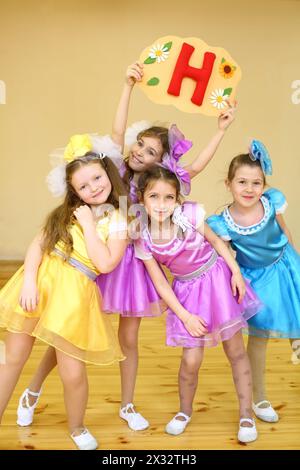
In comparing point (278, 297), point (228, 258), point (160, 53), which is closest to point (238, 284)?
point (228, 258)

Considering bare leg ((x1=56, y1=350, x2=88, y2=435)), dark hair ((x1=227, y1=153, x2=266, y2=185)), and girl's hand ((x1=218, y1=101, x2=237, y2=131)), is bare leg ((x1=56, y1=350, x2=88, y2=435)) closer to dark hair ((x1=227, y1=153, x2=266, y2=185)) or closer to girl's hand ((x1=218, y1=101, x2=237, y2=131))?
dark hair ((x1=227, y1=153, x2=266, y2=185))

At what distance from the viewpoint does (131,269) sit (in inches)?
74.2

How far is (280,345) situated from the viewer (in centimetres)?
271

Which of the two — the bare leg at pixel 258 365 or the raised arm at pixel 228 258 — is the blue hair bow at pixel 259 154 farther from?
the bare leg at pixel 258 365

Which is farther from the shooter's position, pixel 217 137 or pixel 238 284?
pixel 217 137

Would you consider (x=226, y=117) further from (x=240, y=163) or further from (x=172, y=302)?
(x=172, y=302)

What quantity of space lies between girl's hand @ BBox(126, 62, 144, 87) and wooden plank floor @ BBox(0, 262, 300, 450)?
3.63 ft

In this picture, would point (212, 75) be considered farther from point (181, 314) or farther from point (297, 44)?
point (297, 44)

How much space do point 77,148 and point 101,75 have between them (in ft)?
7.80

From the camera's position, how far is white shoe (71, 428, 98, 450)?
69.7 inches

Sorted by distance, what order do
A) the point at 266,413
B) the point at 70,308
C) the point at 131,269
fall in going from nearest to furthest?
the point at 70,308
the point at 131,269
the point at 266,413

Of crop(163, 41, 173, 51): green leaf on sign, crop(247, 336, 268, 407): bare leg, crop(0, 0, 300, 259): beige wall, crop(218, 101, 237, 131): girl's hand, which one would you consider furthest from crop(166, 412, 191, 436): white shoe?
crop(0, 0, 300, 259): beige wall

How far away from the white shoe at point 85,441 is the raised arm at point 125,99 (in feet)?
2.98
